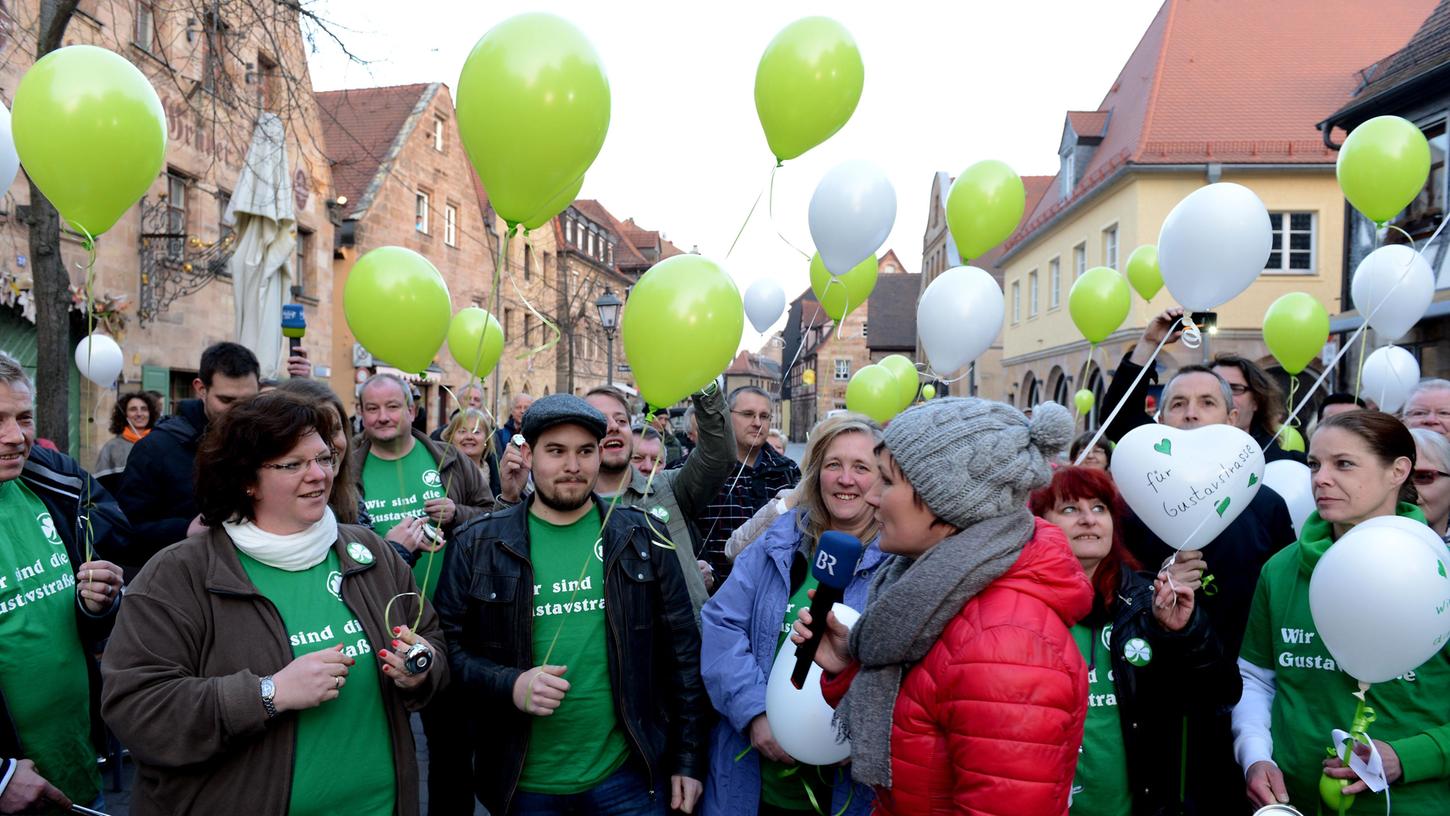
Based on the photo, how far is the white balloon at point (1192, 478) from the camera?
92.2 inches

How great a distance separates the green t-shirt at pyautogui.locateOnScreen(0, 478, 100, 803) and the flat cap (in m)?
1.41

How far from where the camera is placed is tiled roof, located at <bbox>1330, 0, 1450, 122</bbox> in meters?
10.6

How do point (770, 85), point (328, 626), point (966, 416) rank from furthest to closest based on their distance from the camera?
point (770, 85), point (328, 626), point (966, 416)

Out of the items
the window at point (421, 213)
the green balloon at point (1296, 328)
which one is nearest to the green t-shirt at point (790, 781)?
the green balloon at point (1296, 328)

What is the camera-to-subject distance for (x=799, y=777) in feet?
8.82

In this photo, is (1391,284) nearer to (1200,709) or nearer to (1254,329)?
(1200,709)

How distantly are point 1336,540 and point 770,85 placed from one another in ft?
8.41

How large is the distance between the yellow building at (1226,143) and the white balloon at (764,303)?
1142 cm

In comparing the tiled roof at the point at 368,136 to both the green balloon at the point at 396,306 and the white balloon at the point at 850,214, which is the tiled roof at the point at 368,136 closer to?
the white balloon at the point at 850,214

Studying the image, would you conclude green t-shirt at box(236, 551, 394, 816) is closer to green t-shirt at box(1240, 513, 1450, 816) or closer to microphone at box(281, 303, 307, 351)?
green t-shirt at box(1240, 513, 1450, 816)

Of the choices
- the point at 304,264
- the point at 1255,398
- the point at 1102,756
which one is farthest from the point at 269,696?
the point at 304,264

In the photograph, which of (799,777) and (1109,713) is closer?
(1109,713)

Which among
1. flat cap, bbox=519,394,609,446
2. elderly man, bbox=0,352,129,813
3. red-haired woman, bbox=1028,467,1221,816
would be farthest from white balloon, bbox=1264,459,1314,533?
elderly man, bbox=0,352,129,813

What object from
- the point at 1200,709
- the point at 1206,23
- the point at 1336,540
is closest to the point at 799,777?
the point at 1200,709
